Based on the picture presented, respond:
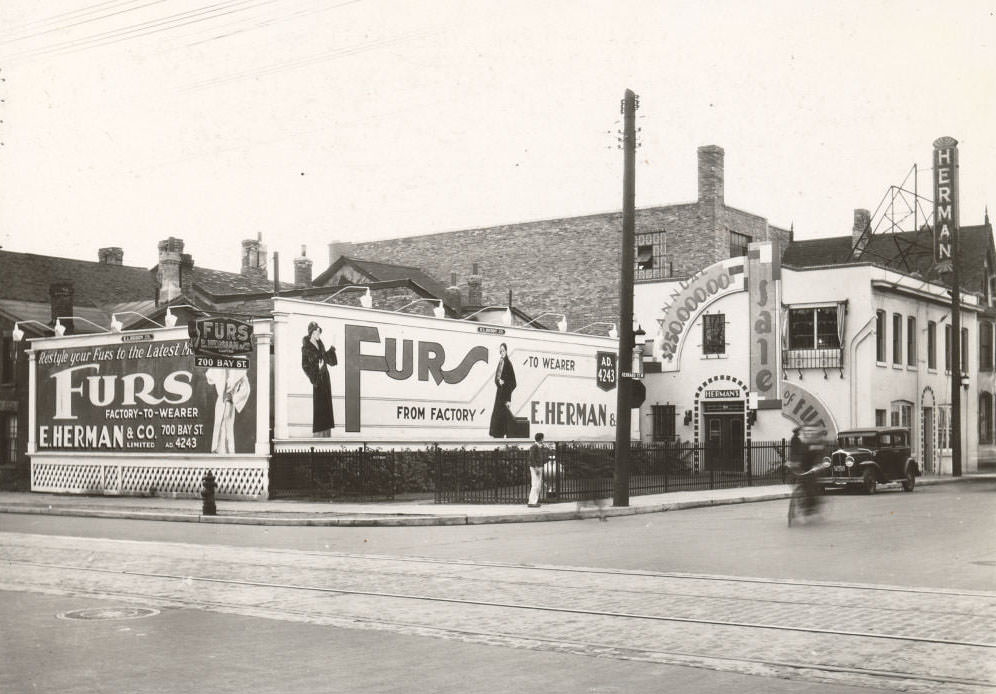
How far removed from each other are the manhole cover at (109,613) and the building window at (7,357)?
32009 millimetres

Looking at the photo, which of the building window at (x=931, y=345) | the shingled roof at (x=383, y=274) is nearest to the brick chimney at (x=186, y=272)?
the shingled roof at (x=383, y=274)

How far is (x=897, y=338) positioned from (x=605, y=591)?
108 feet

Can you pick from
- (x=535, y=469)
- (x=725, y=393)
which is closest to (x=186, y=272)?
(x=725, y=393)

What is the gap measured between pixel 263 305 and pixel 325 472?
10591 millimetres

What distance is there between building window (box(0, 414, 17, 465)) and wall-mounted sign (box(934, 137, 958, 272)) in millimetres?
33018

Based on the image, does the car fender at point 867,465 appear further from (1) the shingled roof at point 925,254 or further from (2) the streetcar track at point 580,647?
(2) the streetcar track at point 580,647

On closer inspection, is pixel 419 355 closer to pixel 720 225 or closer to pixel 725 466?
pixel 725 466

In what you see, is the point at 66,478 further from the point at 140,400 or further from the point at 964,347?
the point at 964,347

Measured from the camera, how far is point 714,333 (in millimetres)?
42375

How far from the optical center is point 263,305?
1508 inches

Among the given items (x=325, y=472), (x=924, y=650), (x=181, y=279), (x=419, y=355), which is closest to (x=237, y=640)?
(x=924, y=650)

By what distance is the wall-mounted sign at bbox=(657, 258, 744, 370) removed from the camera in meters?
41.8

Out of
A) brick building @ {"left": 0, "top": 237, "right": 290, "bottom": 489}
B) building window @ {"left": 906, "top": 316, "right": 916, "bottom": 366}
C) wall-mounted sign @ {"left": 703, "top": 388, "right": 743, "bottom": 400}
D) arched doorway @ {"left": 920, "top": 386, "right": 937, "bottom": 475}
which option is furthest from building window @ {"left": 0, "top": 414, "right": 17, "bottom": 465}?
arched doorway @ {"left": 920, "top": 386, "right": 937, "bottom": 475}

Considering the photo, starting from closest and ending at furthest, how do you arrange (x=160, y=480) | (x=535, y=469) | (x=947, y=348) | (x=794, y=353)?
(x=535, y=469) → (x=160, y=480) → (x=794, y=353) → (x=947, y=348)
